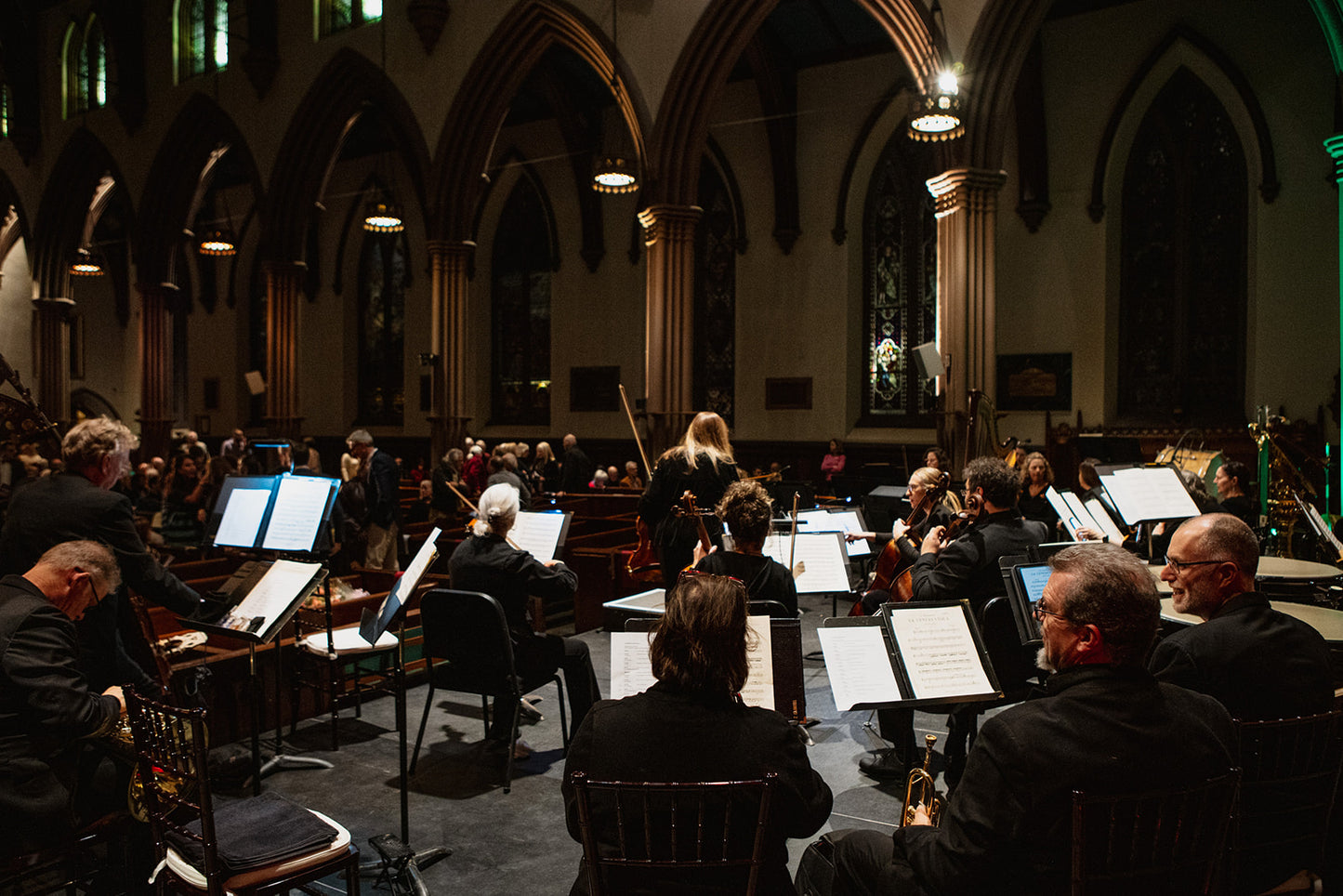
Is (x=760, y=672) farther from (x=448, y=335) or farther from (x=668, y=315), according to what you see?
(x=448, y=335)

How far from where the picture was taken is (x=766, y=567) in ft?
12.5

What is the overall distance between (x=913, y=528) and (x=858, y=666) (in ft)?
7.45

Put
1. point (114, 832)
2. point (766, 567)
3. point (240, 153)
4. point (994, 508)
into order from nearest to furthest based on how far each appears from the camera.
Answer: point (114, 832) → point (766, 567) → point (994, 508) → point (240, 153)

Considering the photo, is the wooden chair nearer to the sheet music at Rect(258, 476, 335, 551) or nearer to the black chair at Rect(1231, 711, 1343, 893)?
the sheet music at Rect(258, 476, 335, 551)

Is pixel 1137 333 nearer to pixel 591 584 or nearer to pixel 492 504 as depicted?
pixel 591 584

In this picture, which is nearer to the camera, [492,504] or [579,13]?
[492,504]

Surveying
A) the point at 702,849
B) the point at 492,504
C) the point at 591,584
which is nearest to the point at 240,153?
the point at 591,584

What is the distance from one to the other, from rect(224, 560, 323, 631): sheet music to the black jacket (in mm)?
2058

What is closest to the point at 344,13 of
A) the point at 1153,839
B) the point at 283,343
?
the point at 283,343

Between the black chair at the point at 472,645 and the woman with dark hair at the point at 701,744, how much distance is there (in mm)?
1998

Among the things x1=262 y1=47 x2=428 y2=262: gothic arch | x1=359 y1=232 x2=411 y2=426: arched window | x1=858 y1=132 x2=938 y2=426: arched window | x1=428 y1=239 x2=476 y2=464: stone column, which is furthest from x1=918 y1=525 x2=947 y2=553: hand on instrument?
x1=359 y1=232 x2=411 y2=426: arched window

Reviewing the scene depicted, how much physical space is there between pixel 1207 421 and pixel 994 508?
9.91m

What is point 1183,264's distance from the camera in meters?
12.5

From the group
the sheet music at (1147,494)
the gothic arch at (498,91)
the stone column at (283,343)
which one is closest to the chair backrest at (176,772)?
the sheet music at (1147,494)
